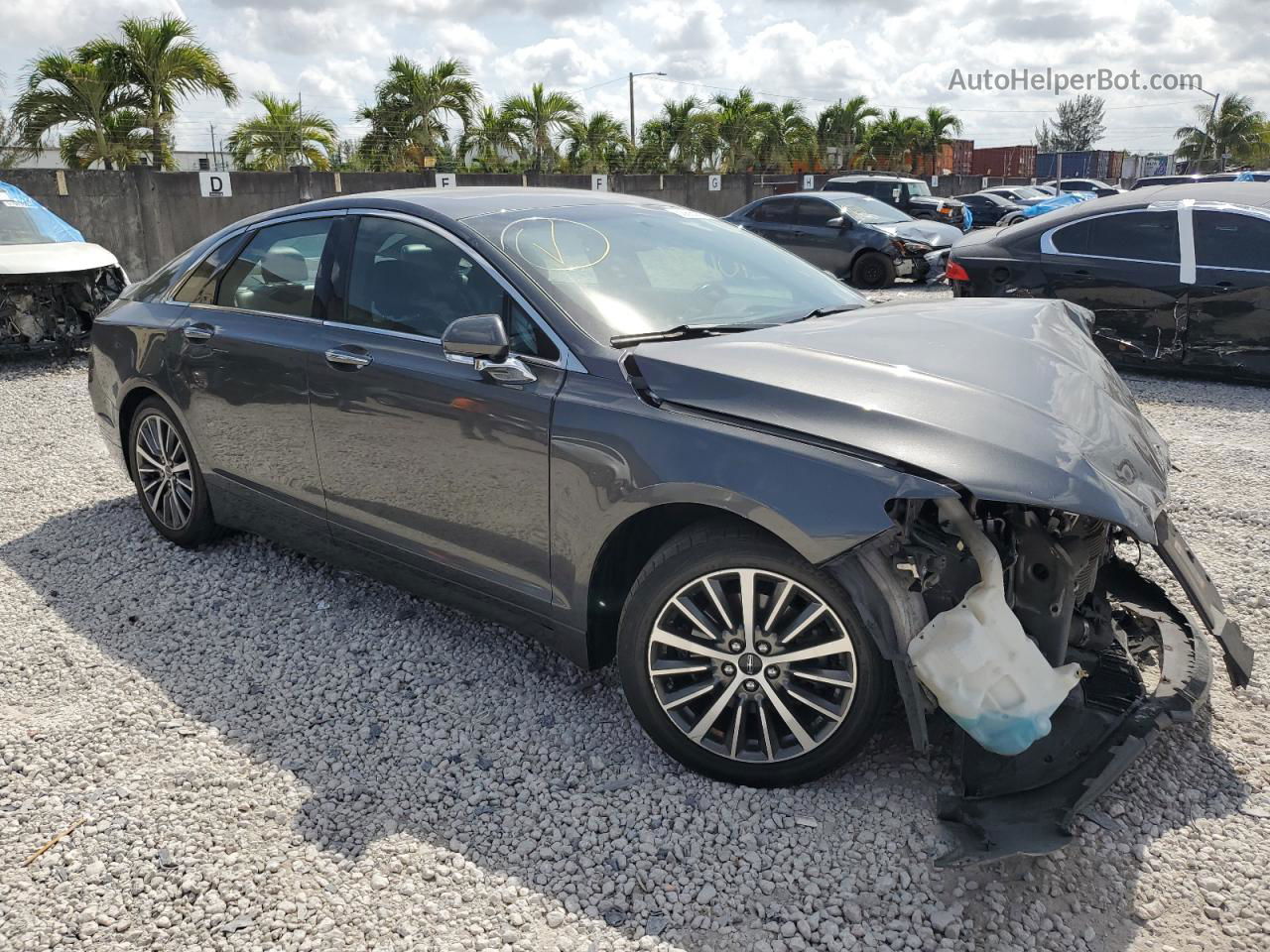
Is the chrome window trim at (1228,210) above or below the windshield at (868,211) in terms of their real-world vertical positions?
below

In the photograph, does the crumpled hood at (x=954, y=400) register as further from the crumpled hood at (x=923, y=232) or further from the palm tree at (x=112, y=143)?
the palm tree at (x=112, y=143)

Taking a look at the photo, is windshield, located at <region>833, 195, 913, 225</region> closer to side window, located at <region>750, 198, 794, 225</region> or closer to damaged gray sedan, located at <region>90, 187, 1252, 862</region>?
side window, located at <region>750, 198, 794, 225</region>

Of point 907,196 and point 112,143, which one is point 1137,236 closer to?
point 907,196

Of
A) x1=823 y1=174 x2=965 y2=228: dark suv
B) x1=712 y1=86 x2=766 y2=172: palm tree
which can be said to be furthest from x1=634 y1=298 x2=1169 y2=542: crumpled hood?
x1=712 y1=86 x2=766 y2=172: palm tree

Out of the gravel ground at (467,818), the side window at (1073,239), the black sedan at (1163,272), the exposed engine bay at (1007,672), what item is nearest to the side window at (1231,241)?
the black sedan at (1163,272)

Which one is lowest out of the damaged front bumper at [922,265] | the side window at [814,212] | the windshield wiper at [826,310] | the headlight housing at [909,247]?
the damaged front bumper at [922,265]

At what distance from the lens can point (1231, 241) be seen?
783 centimetres

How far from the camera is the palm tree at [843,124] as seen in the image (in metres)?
40.3

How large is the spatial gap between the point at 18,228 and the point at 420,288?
8.47m

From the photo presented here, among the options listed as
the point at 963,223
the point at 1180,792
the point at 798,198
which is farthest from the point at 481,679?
the point at 963,223

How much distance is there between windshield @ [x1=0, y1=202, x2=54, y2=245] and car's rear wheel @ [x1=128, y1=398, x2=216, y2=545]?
20.5 feet

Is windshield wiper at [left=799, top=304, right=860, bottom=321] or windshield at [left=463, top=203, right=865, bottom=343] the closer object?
windshield at [left=463, top=203, right=865, bottom=343]

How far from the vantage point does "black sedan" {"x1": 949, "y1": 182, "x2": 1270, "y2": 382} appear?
774cm

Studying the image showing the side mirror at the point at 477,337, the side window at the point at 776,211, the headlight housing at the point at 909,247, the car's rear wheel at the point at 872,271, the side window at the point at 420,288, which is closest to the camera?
the side mirror at the point at 477,337
